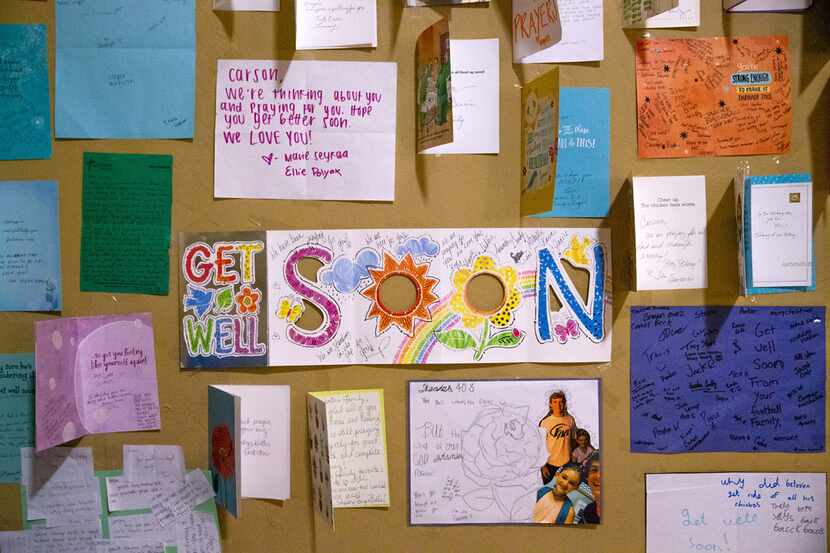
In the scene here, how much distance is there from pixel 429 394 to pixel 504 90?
592 mm

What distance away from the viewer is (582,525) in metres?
1.30

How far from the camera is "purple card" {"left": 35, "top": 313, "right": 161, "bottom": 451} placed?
1236 mm

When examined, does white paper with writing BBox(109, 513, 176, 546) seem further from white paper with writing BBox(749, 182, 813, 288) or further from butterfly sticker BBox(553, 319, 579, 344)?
white paper with writing BBox(749, 182, 813, 288)

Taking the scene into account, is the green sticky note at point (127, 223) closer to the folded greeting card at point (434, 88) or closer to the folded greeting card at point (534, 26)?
the folded greeting card at point (434, 88)

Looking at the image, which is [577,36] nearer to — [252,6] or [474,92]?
[474,92]

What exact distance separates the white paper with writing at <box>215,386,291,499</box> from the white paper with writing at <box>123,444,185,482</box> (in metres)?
0.13

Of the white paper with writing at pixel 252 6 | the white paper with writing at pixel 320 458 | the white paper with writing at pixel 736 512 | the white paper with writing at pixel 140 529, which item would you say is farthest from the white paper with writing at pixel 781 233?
the white paper with writing at pixel 140 529

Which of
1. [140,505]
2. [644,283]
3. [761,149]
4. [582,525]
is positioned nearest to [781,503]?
[582,525]

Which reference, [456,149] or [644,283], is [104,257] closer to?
[456,149]

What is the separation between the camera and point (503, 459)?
1.29 m

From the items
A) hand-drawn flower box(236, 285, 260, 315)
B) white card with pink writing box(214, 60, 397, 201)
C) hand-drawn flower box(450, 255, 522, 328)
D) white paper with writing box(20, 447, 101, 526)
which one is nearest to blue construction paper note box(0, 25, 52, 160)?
white card with pink writing box(214, 60, 397, 201)

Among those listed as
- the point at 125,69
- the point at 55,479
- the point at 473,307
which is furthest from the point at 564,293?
the point at 55,479

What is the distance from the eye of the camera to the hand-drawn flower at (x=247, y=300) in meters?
1.26
